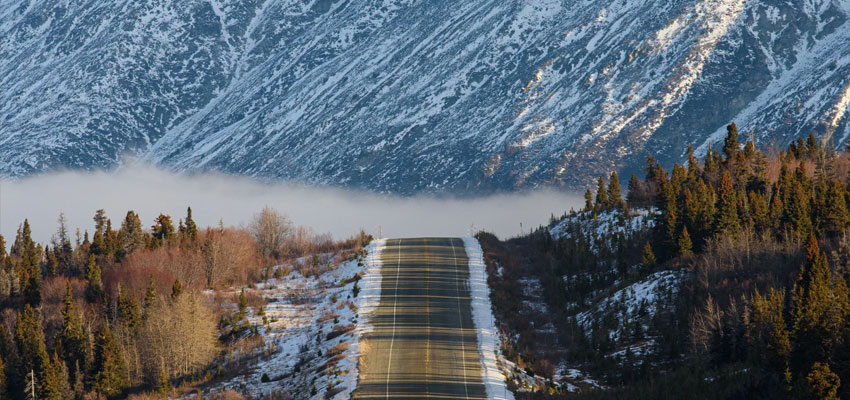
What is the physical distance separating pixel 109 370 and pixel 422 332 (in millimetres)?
32330

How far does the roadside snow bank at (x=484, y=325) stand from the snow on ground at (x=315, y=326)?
10.3 metres

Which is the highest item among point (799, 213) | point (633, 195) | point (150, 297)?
point (633, 195)

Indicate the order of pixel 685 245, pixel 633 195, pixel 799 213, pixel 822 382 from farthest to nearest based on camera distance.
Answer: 1. pixel 633 195
2. pixel 799 213
3. pixel 685 245
4. pixel 822 382

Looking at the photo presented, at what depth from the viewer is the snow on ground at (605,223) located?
124619mm

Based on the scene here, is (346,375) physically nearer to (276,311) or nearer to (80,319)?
(276,311)

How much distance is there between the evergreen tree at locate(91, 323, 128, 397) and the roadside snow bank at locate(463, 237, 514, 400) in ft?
116

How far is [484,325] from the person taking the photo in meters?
100

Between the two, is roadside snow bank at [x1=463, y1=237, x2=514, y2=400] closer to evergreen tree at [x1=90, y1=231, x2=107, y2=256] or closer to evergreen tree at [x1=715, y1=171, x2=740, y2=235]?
evergreen tree at [x1=715, y1=171, x2=740, y2=235]

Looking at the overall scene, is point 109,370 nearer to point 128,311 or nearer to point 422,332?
point 128,311

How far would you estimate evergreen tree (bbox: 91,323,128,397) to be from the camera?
106 metres

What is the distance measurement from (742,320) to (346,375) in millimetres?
31964

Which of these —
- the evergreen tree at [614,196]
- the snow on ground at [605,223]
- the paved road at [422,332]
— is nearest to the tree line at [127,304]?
the paved road at [422,332]

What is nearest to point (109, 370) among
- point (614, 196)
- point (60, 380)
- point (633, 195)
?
point (60, 380)

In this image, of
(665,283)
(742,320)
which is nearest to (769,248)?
(665,283)
